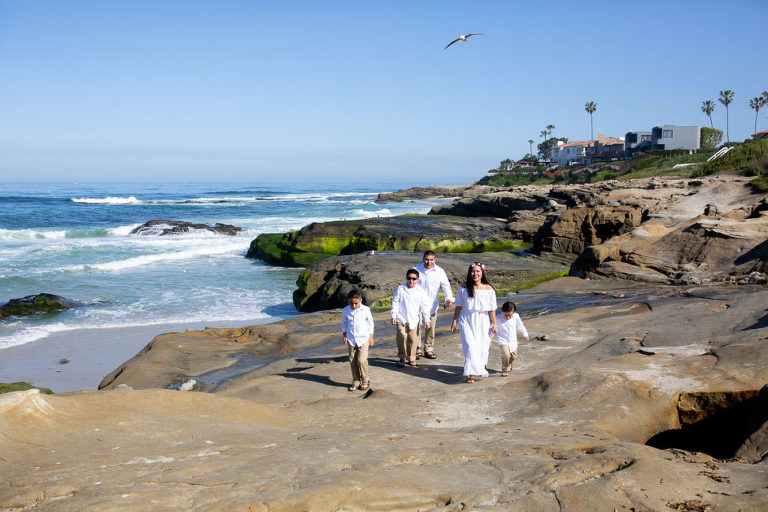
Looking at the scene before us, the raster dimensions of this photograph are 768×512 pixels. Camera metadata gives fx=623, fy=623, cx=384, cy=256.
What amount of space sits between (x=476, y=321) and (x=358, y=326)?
5.08 feet

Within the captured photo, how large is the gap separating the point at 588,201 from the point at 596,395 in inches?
623

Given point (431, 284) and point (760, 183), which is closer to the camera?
point (431, 284)

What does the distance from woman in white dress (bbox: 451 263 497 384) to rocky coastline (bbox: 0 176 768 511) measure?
11.8 inches

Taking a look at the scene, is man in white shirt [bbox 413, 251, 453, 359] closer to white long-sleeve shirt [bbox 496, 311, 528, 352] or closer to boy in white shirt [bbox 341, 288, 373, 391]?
white long-sleeve shirt [bbox 496, 311, 528, 352]

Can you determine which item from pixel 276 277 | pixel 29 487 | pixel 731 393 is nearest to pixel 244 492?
pixel 29 487

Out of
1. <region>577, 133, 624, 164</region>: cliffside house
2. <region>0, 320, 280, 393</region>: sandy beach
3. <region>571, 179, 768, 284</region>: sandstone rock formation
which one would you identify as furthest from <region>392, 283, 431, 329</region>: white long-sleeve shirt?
<region>577, 133, 624, 164</region>: cliffside house

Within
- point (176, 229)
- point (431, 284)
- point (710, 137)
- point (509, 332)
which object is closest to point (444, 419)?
point (509, 332)

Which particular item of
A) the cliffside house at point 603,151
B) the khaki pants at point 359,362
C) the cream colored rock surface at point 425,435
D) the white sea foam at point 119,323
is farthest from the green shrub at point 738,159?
the cliffside house at point 603,151

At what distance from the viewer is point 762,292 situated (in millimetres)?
9859

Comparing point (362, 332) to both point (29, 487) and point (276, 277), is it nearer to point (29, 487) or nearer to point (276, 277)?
point (29, 487)

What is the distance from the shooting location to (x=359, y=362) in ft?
26.3

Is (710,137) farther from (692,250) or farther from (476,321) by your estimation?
(476,321)

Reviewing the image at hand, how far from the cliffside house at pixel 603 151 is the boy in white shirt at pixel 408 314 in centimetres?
8799

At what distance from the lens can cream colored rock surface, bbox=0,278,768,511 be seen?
396 cm
